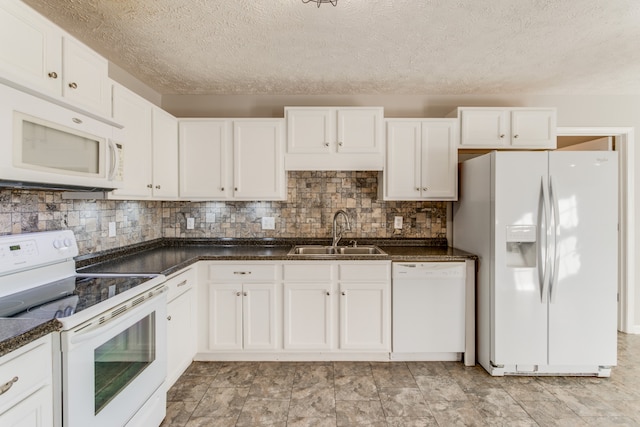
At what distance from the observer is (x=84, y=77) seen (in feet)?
5.63

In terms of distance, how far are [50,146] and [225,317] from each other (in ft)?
5.68

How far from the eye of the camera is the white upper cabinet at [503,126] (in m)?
2.96

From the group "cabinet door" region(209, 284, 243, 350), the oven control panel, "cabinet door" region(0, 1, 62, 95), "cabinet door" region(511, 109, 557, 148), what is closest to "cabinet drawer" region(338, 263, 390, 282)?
"cabinet door" region(209, 284, 243, 350)

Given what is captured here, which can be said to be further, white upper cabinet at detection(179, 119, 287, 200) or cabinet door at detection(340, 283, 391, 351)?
white upper cabinet at detection(179, 119, 287, 200)

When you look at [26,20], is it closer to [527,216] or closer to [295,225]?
[295,225]

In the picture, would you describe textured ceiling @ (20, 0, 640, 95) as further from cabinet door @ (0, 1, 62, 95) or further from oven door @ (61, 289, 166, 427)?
oven door @ (61, 289, 166, 427)

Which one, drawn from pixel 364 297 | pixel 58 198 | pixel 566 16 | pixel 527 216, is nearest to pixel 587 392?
pixel 527 216

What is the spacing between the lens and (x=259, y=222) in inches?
130

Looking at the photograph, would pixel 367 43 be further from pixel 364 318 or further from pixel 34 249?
pixel 34 249

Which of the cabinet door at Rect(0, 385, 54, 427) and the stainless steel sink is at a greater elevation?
the stainless steel sink

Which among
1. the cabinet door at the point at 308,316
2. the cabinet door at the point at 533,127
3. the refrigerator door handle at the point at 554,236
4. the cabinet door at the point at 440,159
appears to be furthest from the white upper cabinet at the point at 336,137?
the refrigerator door handle at the point at 554,236

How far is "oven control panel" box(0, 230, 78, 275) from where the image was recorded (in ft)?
5.02

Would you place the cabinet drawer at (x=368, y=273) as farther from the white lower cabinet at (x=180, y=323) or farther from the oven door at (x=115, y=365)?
the oven door at (x=115, y=365)

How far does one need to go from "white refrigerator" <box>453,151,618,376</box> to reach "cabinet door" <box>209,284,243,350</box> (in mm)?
1996
